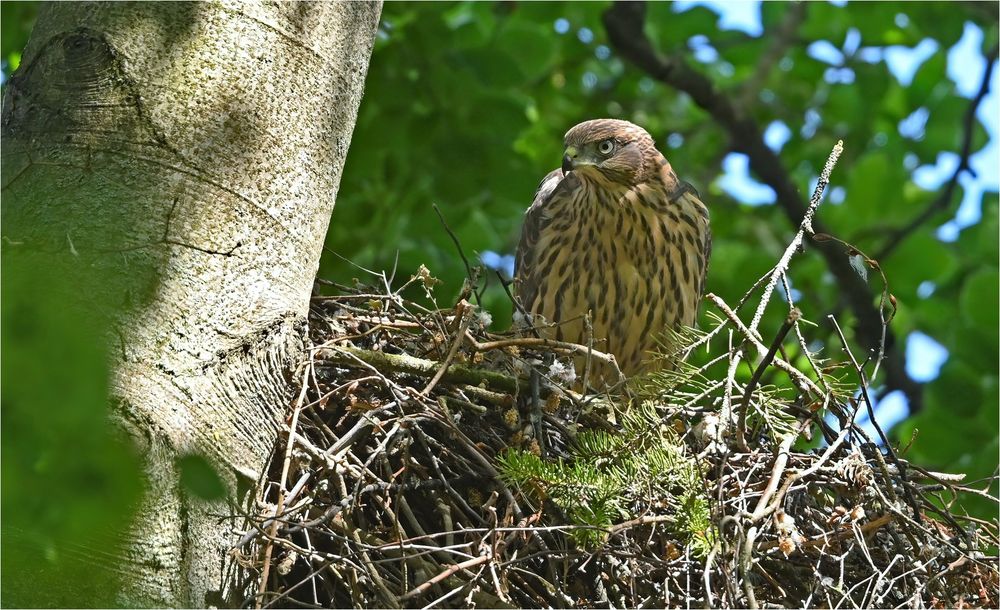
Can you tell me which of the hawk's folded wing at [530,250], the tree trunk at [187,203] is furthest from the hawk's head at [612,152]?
the tree trunk at [187,203]

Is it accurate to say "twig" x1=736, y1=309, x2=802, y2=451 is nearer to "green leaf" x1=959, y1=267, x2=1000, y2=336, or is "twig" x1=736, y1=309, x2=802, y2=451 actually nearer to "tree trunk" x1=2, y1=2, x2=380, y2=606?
"tree trunk" x1=2, y1=2, x2=380, y2=606

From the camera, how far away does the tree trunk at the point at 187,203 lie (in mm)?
2488

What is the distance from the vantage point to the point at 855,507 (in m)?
→ 3.02

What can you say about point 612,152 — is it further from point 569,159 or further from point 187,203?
point 187,203

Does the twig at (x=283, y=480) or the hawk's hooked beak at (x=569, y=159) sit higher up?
the hawk's hooked beak at (x=569, y=159)

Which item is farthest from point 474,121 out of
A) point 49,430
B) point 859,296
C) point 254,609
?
point 49,430

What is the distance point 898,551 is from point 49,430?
2487 millimetres

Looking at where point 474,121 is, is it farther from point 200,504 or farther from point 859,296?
point 200,504

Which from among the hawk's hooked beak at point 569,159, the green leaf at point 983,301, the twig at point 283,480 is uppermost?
the hawk's hooked beak at point 569,159

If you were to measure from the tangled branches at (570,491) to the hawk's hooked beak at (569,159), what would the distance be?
6.16 ft

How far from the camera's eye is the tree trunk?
2.49 metres

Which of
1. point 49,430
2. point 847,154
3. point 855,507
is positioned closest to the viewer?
point 49,430

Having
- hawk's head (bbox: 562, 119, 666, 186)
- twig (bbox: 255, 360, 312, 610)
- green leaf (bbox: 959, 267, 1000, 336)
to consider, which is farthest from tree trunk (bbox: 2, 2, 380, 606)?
green leaf (bbox: 959, 267, 1000, 336)

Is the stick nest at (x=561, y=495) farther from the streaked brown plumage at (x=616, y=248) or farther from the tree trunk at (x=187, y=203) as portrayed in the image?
the streaked brown plumage at (x=616, y=248)
